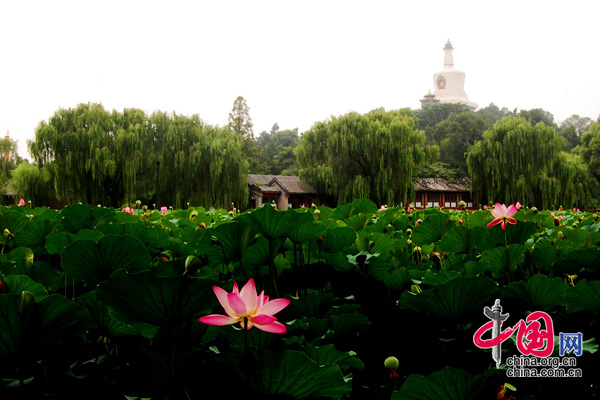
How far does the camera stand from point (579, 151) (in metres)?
24.0

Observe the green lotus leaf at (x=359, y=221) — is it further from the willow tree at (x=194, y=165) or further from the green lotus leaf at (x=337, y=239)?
the willow tree at (x=194, y=165)

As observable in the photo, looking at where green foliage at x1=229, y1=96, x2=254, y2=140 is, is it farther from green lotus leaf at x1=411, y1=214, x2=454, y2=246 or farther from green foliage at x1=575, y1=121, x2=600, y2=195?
green lotus leaf at x1=411, y1=214, x2=454, y2=246

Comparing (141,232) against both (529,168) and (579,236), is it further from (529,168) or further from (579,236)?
(529,168)

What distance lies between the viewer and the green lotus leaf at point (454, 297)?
0.68 m

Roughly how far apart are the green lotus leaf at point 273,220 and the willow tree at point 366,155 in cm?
1702

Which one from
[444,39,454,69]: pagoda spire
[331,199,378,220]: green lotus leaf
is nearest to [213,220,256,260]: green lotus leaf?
[331,199,378,220]: green lotus leaf

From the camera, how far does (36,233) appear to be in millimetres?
1029

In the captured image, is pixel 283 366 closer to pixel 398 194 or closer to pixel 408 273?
pixel 408 273

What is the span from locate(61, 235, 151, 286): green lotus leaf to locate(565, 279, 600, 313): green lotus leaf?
690 millimetres

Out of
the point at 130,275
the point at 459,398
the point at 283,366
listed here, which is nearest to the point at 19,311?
the point at 130,275

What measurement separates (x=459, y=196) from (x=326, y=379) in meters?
26.9

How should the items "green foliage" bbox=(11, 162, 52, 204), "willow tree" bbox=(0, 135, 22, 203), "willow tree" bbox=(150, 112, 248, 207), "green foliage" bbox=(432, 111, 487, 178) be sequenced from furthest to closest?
"green foliage" bbox=(432, 111, 487, 178)
"willow tree" bbox=(0, 135, 22, 203)
"willow tree" bbox=(150, 112, 248, 207)
"green foliage" bbox=(11, 162, 52, 204)

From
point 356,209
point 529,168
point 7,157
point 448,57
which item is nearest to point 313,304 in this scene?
point 356,209

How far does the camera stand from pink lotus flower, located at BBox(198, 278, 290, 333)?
0.45 meters
